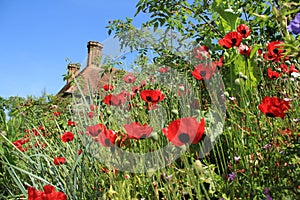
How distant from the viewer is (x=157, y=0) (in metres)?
2.36

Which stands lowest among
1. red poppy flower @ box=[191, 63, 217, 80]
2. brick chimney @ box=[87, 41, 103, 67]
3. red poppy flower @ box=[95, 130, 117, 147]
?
red poppy flower @ box=[95, 130, 117, 147]

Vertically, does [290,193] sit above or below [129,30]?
below

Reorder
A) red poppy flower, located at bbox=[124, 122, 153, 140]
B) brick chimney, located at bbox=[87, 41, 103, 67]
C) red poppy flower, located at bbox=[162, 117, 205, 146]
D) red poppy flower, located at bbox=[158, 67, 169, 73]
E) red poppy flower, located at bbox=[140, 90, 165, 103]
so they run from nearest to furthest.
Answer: red poppy flower, located at bbox=[162, 117, 205, 146]
red poppy flower, located at bbox=[124, 122, 153, 140]
red poppy flower, located at bbox=[140, 90, 165, 103]
red poppy flower, located at bbox=[158, 67, 169, 73]
brick chimney, located at bbox=[87, 41, 103, 67]

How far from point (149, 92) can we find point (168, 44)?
1713mm

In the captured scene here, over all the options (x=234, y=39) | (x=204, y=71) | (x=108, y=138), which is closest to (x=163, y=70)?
(x=204, y=71)

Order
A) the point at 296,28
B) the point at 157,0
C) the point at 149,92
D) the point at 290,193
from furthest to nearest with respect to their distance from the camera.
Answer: the point at 157,0 → the point at 149,92 → the point at 290,193 → the point at 296,28

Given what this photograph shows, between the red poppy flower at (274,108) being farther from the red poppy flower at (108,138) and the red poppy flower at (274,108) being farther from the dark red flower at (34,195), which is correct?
the dark red flower at (34,195)

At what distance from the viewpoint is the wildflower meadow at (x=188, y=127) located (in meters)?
0.95

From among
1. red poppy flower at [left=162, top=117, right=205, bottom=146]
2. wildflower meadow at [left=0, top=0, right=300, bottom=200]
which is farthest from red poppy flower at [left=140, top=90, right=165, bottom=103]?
red poppy flower at [left=162, top=117, right=205, bottom=146]

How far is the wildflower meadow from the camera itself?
950mm

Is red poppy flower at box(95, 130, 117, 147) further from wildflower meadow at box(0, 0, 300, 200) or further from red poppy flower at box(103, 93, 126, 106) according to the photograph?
red poppy flower at box(103, 93, 126, 106)

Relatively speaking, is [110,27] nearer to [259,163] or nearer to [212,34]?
[212,34]

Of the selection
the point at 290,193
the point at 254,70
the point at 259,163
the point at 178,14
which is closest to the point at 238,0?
the point at 178,14

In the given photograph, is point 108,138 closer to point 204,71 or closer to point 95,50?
point 204,71
